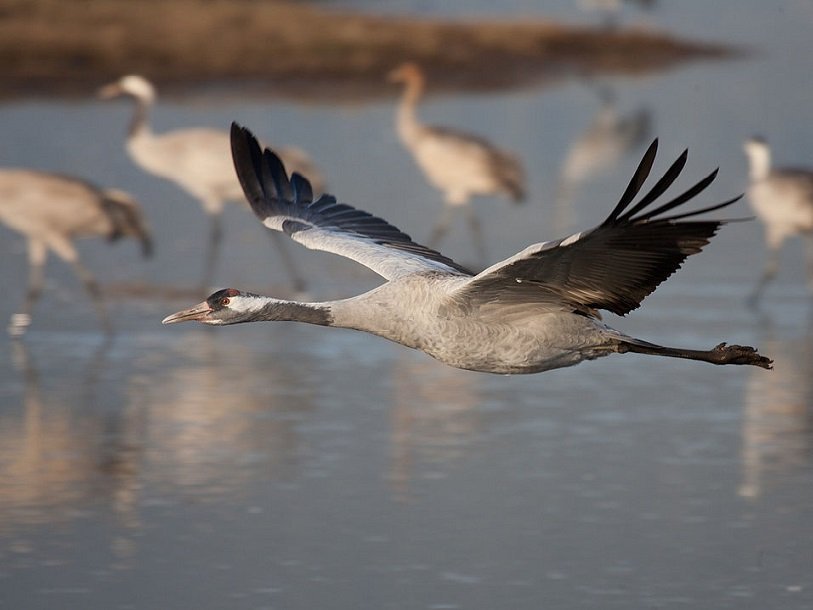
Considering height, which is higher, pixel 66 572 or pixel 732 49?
pixel 732 49

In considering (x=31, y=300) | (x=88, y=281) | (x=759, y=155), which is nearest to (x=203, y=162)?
(x=88, y=281)

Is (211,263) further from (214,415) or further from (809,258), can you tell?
(809,258)

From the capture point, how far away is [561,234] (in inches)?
625

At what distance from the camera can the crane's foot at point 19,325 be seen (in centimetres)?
1270

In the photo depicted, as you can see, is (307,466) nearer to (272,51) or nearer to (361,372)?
(361,372)

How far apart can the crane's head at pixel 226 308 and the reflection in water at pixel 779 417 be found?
2.81 m

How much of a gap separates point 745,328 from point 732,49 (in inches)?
834

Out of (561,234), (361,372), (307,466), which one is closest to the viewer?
(307,466)

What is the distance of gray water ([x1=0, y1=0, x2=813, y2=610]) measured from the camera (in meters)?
7.42

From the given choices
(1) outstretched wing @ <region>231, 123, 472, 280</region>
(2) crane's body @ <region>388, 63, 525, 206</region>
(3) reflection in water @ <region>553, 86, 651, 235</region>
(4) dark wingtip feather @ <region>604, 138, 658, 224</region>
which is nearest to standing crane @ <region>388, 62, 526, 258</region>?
(2) crane's body @ <region>388, 63, 525, 206</region>

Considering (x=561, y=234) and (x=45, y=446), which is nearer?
(x=45, y=446)

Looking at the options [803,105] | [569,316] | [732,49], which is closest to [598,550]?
[569,316]

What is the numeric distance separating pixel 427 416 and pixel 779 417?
2.08 m

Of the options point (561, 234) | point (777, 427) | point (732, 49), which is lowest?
point (777, 427)
